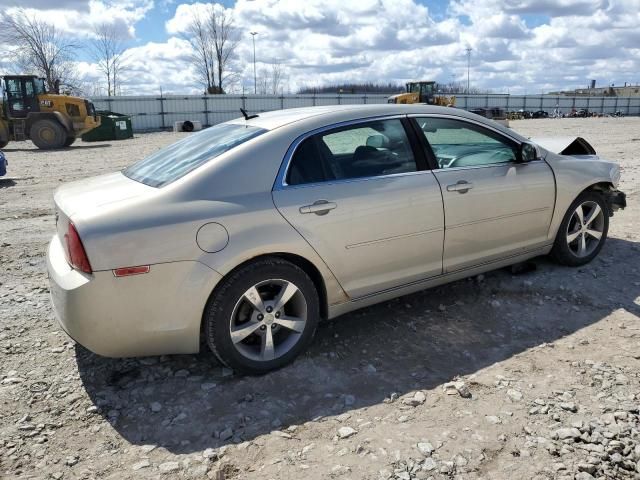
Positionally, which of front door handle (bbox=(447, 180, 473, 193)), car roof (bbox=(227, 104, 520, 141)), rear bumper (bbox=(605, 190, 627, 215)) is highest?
car roof (bbox=(227, 104, 520, 141))

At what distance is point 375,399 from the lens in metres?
3.01

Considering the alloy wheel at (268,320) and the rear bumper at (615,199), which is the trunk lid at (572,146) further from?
the alloy wheel at (268,320)

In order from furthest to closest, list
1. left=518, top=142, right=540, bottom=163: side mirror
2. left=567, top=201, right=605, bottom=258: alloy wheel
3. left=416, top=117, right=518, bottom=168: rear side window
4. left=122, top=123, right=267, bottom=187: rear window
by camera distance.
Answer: left=567, top=201, right=605, bottom=258: alloy wheel < left=518, top=142, right=540, bottom=163: side mirror < left=416, top=117, right=518, bottom=168: rear side window < left=122, top=123, right=267, bottom=187: rear window

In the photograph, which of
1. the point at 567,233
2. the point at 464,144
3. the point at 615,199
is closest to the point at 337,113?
the point at 464,144

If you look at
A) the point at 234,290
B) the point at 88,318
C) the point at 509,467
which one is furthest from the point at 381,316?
the point at 88,318

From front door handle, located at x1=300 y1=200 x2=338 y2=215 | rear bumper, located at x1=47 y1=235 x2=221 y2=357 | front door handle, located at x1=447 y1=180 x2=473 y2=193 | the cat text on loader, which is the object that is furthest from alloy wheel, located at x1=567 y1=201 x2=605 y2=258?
the cat text on loader

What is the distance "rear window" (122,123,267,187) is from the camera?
3258 millimetres

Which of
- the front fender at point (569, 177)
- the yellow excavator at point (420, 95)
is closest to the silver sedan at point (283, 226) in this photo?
the front fender at point (569, 177)

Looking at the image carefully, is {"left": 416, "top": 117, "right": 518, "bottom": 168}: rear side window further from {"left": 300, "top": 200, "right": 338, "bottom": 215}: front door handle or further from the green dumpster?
the green dumpster

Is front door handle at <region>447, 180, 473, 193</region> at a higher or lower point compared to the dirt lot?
higher

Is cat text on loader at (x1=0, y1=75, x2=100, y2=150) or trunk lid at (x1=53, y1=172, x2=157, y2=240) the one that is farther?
cat text on loader at (x1=0, y1=75, x2=100, y2=150)

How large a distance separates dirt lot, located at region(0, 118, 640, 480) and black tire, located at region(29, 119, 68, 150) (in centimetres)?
1871

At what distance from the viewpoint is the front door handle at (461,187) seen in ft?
12.4

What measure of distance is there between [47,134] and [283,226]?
20907 millimetres
